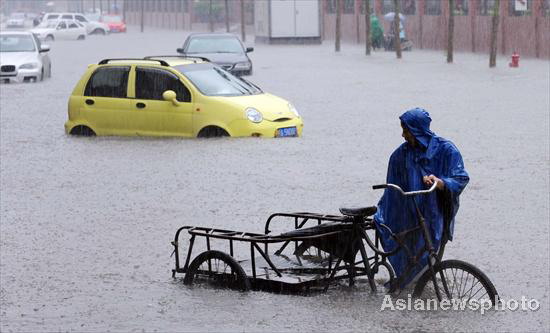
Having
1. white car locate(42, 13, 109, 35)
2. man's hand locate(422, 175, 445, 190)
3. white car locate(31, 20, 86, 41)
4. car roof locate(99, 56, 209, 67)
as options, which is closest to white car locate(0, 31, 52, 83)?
car roof locate(99, 56, 209, 67)

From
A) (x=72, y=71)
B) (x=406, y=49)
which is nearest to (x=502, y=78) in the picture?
(x=72, y=71)

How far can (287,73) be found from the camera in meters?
39.7

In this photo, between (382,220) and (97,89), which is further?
(97,89)

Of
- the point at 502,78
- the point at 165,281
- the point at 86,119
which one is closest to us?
the point at 165,281

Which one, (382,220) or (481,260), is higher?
(382,220)

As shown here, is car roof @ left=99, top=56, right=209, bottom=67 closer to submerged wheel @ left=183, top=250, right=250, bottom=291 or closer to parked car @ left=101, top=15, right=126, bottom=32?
submerged wheel @ left=183, top=250, right=250, bottom=291

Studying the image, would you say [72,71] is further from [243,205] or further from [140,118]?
[243,205]

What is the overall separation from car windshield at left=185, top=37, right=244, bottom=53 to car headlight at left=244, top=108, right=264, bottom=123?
49.7 feet

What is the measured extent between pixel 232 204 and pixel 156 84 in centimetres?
718

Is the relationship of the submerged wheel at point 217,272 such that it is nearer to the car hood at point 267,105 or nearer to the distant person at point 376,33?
the car hood at point 267,105

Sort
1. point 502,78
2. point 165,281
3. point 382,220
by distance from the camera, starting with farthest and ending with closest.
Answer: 1. point 502,78
2. point 165,281
3. point 382,220

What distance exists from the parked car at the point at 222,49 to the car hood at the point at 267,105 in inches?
546

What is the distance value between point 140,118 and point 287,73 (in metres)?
19.1

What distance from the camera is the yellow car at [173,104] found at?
20.3 meters
